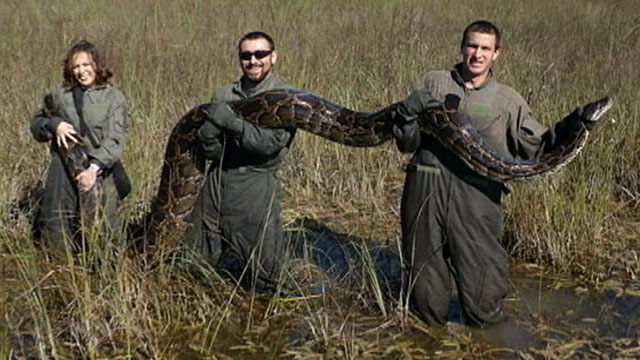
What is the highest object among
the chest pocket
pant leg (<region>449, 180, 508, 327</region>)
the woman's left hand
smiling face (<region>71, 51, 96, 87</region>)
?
smiling face (<region>71, 51, 96, 87</region>)

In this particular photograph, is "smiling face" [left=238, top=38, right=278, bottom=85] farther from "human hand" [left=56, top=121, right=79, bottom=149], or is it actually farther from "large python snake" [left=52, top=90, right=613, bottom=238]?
"human hand" [left=56, top=121, right=79, bottom=149]

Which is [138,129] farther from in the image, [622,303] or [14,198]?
[622,303]

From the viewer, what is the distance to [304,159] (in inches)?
310

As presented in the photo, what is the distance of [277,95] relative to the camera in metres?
4.99

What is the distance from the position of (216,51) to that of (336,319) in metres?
6.36

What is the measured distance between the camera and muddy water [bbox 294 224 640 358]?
4.64m

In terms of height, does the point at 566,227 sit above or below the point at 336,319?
above

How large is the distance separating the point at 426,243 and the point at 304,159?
11.0 feet

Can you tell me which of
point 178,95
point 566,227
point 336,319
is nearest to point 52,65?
point 178,95

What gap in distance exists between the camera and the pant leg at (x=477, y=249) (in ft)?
15.2

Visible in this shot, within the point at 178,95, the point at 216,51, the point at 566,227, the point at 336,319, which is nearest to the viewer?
the point at 336,319

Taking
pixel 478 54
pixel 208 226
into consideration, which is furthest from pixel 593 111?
pixel 208 226

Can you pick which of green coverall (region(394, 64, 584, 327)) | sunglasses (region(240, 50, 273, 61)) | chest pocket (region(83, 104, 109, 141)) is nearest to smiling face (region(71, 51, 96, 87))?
chest pocket (region(83, 104, 109, 141))

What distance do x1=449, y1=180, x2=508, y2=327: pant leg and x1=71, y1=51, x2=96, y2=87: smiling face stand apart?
3.05m
